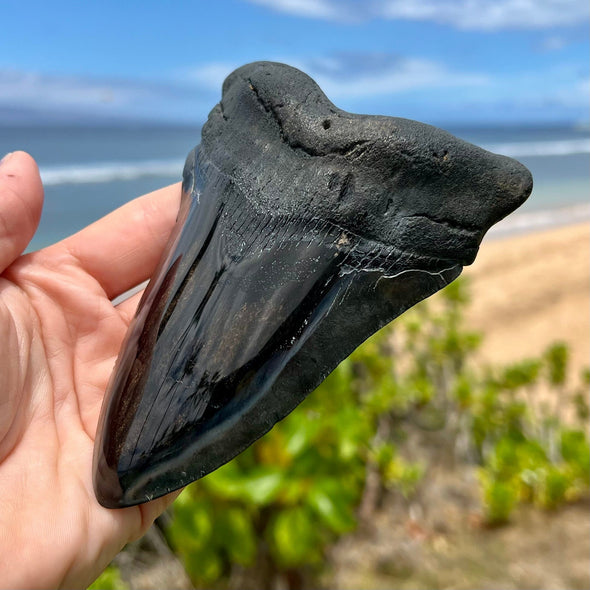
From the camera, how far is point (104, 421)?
159 centimetres

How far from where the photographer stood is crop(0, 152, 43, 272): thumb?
1916 millimetres

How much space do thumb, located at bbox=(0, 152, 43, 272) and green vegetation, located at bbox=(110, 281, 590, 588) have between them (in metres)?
1.13

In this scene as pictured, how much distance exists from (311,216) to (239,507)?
1.59m

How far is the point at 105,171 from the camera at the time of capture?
12.9 metres

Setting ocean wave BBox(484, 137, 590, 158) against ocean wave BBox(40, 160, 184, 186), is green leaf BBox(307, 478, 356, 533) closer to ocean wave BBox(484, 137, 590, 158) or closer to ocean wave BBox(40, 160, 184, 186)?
ocean wave BBox(40, 160, 184, 186)

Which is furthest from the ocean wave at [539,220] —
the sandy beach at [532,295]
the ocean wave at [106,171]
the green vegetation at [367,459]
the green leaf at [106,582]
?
the green leaf at [106,582]

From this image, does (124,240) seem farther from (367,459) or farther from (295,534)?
(367,459)

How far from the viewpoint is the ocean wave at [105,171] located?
1145cm

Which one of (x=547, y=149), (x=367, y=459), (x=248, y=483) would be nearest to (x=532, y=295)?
(x=367, y=459)

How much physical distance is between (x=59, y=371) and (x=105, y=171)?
462 inches

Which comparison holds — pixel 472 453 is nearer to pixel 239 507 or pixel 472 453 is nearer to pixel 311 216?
pixel 239 507

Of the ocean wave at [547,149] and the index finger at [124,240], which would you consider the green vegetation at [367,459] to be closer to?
the index finger at [124,240]

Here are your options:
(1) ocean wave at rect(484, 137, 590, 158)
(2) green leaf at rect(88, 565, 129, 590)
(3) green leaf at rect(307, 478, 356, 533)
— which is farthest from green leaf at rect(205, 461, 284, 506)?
(1) ocean wave at rect(484, 137, 590, 158)

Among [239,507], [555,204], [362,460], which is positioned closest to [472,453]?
[362,460]
